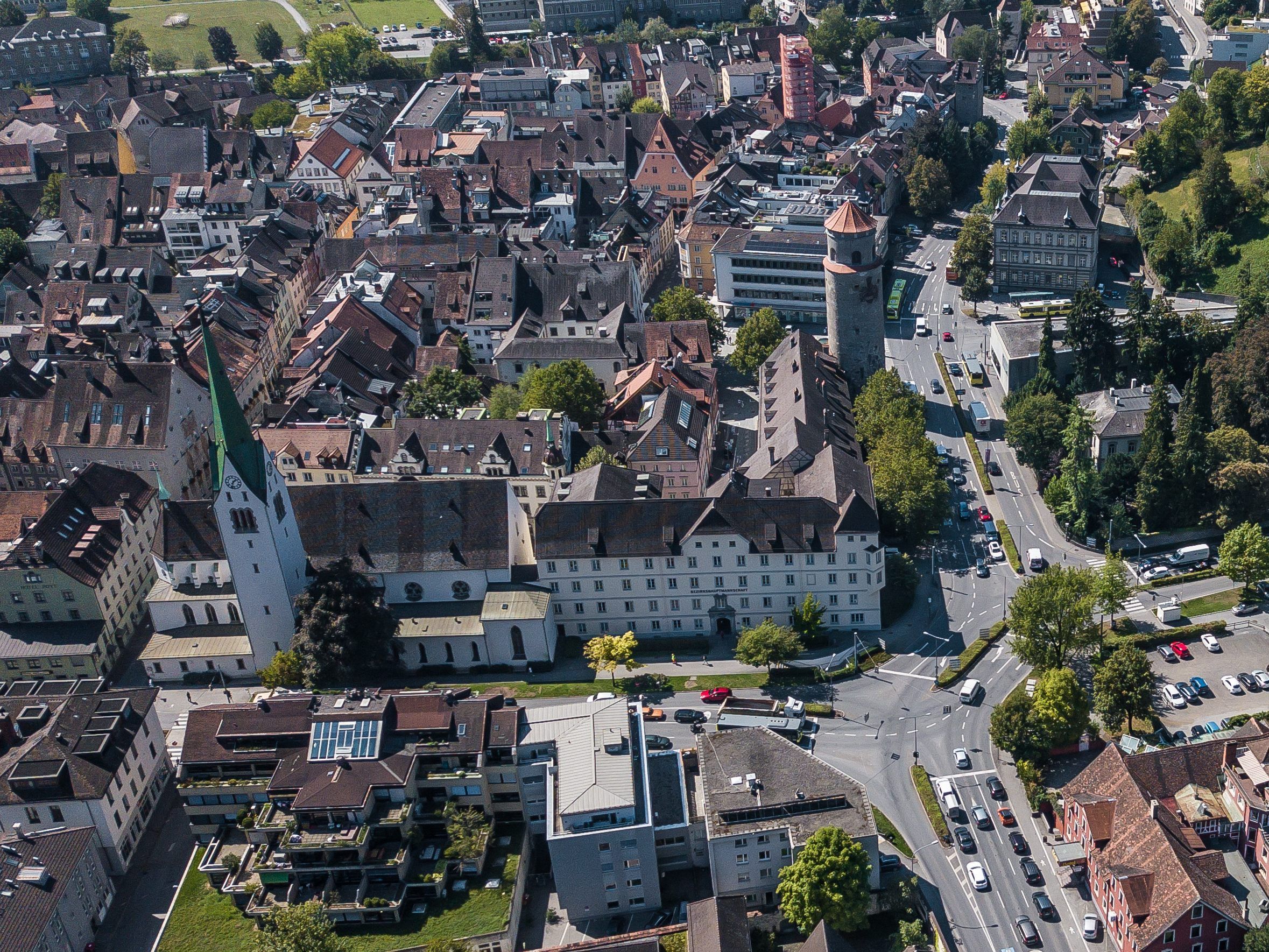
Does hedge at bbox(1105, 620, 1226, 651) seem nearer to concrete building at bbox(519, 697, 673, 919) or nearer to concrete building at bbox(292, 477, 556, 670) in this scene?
concrete building at bbox(519, 697, 673, 919)

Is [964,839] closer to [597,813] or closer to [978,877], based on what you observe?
[978,877]

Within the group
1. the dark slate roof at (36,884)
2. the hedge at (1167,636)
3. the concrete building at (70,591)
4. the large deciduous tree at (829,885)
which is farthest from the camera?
the concrete building at (70,591)

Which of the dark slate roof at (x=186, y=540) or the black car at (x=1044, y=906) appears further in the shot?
the dark slate roof at (x=186, y=540)

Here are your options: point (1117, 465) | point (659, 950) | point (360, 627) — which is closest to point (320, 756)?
point (360, 627)

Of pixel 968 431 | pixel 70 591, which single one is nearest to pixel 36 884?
pixel 70 591

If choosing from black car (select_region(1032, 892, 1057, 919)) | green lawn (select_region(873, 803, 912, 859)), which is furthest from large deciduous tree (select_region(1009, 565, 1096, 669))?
black car (select_region(1032, 892, 1057, 919))

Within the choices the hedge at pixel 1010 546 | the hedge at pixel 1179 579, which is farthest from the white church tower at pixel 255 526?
the hedge at pixel 1179 579

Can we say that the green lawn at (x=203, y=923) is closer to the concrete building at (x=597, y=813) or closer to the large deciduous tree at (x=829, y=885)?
the concrete building at (x=597, y=813)
